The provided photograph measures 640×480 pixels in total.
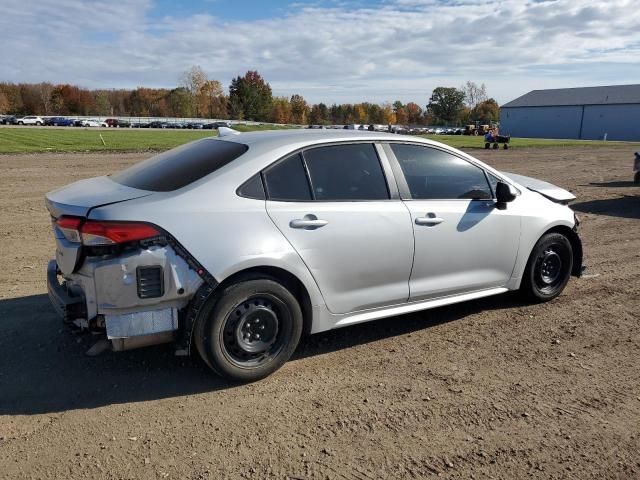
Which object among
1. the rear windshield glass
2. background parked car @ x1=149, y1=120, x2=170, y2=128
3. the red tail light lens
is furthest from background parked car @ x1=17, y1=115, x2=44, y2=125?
the red tail light lens

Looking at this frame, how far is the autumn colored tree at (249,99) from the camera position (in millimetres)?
109438

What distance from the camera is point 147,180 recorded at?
4.14 m

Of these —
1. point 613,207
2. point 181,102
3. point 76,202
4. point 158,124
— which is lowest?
point 613,207

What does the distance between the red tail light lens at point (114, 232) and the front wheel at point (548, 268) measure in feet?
12.1

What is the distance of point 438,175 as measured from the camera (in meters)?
4.82

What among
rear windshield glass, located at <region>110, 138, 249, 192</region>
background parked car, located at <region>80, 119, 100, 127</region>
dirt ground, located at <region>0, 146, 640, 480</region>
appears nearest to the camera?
dirt ground, located at <region>0, 146, 640, 480</region>

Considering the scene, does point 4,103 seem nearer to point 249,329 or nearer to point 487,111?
point 487,111

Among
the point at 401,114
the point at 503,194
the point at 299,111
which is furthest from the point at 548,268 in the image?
the point at 401,114

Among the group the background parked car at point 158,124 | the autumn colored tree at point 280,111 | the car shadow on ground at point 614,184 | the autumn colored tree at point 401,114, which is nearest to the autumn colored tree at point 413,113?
the autumn colored tree at point 401,114

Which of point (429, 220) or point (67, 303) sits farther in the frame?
point (429, 220)

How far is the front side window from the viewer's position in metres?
4.67

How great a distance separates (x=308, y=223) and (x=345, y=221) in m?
0.33

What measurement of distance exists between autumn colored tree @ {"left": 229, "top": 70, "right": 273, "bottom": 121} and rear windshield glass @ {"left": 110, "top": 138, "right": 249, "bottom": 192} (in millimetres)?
107258

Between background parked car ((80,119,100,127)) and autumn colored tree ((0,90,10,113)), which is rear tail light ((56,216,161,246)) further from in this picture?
autumn colored tree ((0,90,10,113))
